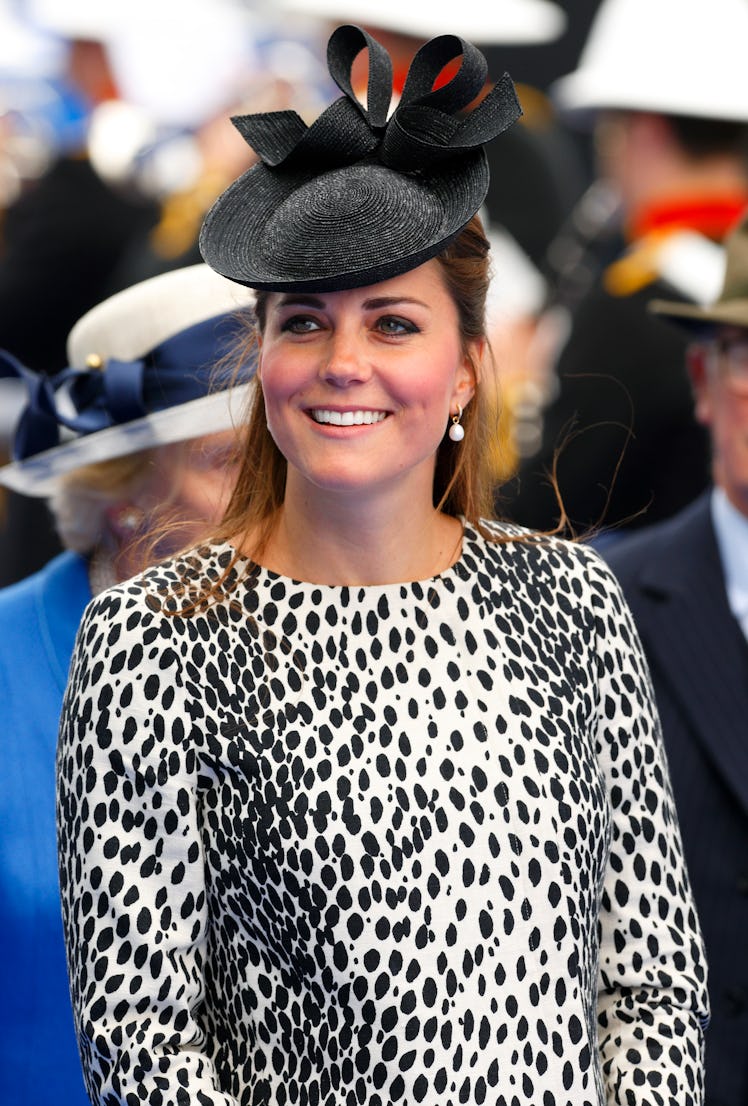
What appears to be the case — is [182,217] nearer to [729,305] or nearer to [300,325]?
[729,305]

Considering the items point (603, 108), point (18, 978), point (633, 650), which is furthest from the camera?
point (603, 108)

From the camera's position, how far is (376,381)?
2.13 metres

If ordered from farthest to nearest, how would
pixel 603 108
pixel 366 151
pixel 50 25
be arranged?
pixel 50 25
pixel 603 108
pixel 366 151

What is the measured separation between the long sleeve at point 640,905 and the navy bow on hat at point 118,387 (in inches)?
36.6

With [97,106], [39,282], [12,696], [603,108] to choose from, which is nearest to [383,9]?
[603,108]

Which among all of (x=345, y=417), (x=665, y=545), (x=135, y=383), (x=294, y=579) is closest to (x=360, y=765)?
(x=294, y=579)

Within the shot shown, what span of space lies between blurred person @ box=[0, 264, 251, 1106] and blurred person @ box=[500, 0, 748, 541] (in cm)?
141

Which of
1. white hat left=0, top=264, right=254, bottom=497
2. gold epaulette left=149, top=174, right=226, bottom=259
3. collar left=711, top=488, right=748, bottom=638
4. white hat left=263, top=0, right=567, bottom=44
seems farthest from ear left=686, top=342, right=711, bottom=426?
white hat left=263, top=0, right=567, bottom=44

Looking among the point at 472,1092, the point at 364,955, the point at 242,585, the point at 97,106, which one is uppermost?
the point at 242,585

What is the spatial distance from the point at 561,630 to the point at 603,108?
300 centimetres

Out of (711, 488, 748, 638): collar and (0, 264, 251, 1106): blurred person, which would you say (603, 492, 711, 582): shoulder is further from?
(0, 264, 251, 1106): blurred person

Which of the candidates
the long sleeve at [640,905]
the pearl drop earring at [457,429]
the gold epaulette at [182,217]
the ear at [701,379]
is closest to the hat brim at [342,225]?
the pearl drop earring at [457,429]

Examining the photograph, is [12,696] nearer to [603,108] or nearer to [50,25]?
[603,108]

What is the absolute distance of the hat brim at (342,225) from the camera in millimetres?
2082
